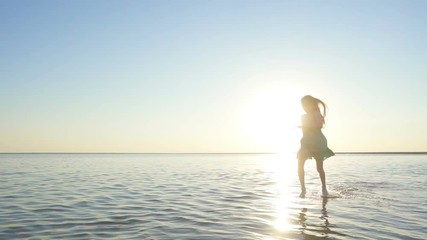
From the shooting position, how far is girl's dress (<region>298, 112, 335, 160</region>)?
12.3 meters

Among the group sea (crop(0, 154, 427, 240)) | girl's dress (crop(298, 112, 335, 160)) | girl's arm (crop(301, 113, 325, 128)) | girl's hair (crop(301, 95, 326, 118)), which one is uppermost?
girl's hair (crop(301, 95, 326, 118))

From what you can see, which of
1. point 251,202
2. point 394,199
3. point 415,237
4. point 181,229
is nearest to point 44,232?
point 181,229

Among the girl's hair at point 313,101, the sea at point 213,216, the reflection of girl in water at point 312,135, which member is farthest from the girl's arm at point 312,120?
the sea at point 213,216

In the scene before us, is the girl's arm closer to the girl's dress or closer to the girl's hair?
Result: the girl's dress

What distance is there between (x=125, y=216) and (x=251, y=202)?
3937 millimetres

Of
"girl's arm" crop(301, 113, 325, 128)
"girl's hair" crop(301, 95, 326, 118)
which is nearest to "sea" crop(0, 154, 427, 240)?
"girl's arm" crop(301, 113, 325, 128)

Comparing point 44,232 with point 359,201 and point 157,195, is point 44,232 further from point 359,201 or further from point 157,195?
point 359,201

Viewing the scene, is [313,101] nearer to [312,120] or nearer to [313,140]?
[312,120]

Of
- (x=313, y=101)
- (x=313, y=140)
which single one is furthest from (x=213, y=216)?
(x=313, y=101)

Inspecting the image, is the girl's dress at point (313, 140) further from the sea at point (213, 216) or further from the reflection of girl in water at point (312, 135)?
the sea at point (213, 216)

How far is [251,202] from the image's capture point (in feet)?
34.7

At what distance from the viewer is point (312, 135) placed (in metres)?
12.4

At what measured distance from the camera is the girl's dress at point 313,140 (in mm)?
12281

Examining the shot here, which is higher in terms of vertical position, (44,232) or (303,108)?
(303,108)
